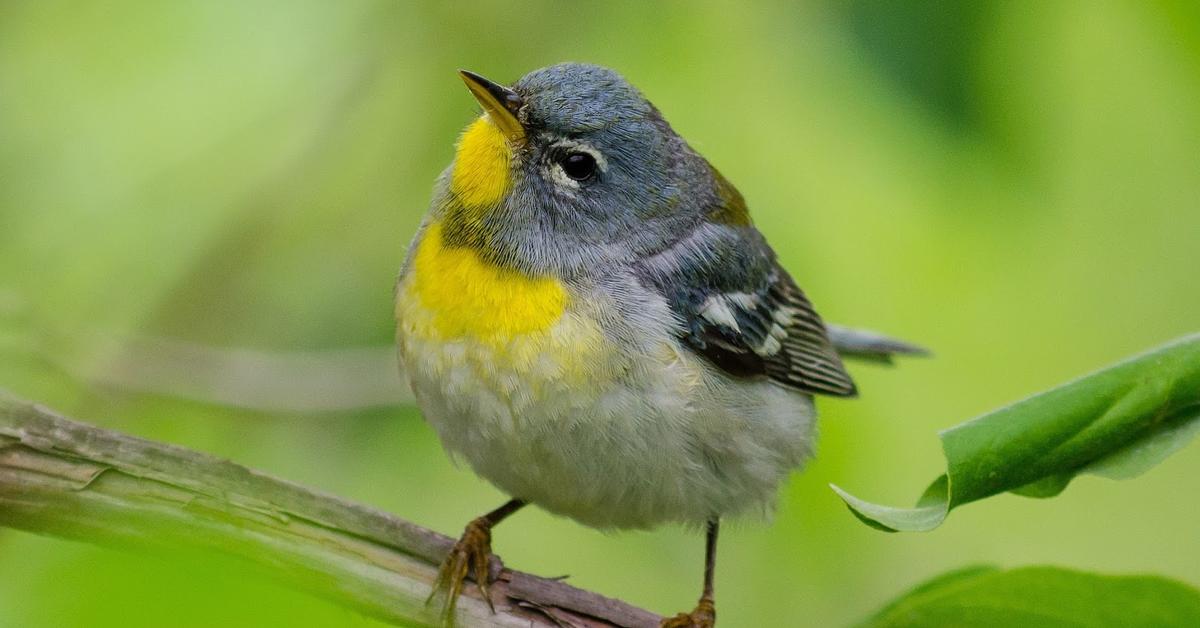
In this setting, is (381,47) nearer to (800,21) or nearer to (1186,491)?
(800,21)

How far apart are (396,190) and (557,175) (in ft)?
3.84

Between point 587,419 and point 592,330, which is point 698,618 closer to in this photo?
point 587,419

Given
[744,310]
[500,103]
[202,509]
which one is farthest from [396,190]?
[202,509]

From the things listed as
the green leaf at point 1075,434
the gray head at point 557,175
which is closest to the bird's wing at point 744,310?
the gray head at point 557,175

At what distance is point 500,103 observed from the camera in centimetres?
351

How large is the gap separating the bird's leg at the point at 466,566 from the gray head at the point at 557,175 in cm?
81

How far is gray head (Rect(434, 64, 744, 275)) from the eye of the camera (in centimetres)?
356

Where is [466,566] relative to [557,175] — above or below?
below

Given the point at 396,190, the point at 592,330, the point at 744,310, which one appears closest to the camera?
the point at 592,330

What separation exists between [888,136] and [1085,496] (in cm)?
431

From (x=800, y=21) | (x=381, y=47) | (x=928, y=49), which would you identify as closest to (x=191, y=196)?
(x=381, y=47)

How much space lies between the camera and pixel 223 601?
2.75ft

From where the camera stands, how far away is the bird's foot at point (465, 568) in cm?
300

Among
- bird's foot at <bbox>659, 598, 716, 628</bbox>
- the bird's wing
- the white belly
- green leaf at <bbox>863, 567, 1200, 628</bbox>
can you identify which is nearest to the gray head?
the bird's wing
